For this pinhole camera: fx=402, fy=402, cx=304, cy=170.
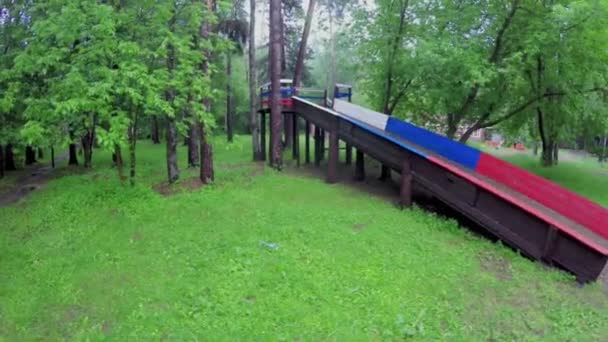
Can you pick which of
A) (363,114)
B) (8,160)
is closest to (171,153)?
(363,114)

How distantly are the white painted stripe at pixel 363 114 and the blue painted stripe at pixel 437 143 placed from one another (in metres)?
0.19

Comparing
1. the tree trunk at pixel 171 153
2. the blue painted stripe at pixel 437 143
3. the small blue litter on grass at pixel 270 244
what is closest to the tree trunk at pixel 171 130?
the tree trunk at pixel 171 153

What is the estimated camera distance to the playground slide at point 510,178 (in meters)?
6.82

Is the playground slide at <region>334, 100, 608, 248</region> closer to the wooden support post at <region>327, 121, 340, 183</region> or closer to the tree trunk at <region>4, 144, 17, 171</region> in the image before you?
the wooden support post at <region>327, 121, 340, 183</region>

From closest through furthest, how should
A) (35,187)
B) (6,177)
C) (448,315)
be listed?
(448,315) → (35,187) → (6,177)

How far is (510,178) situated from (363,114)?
4.16 m

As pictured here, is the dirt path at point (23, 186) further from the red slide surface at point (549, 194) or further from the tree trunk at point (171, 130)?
the red slide surface at point (549, 194)

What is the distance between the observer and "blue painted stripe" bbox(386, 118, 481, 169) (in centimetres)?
838

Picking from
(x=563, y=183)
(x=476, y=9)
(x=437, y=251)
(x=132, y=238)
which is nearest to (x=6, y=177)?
(x=132, y=238)

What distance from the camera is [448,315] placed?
4.35m

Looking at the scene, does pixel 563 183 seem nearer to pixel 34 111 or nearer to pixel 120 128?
pixel 120 128

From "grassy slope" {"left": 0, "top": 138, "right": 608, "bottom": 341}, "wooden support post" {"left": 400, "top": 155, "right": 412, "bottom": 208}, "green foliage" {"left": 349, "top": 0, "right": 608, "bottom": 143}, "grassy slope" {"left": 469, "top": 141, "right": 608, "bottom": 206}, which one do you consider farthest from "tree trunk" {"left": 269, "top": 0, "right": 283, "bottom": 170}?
"grassy slope" {"left": 469, "top": 141, "right": 608, "bottom": 206}

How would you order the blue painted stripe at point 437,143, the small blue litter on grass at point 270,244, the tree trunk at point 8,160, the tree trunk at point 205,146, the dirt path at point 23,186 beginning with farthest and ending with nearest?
the tree trunk at point 8,160 < the dirt path at point 23,186 < the tree trunk at point 205,146 < the blue painted stripe at point 437,143 < the small blue litter on grass at point 270,244

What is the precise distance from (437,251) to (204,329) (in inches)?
140
